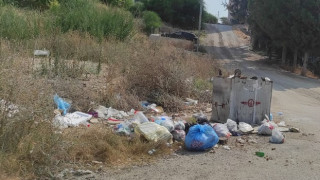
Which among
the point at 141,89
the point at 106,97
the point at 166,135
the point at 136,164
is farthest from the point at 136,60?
the point at 136,164

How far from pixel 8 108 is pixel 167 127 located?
2621 mm

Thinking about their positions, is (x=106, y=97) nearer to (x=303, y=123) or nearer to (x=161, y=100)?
(x=161, y=100)

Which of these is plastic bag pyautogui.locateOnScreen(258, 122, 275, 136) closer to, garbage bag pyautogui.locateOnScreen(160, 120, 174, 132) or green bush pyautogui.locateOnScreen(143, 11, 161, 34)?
garbage bag pyautogui.locateOnScreen(160, 120, 174, 132)

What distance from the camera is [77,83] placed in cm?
869

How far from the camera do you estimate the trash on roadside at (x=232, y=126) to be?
726cm

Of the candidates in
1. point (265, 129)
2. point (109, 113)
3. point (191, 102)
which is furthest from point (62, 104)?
point (265, 129)

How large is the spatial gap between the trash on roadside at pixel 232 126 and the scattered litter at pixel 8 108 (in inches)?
150

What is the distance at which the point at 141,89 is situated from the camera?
952 cm

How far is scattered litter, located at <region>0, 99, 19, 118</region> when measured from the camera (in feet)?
16.1

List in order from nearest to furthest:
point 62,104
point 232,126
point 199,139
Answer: point 199,139 → point 232,126 → point 62,104

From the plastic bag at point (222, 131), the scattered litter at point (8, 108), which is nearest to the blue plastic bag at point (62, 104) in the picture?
the scattered litter at point (8, 108)

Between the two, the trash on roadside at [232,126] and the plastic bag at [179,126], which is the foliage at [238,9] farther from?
the plastic bag at [179,126]

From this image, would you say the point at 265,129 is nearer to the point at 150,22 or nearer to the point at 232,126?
the point at 232,126

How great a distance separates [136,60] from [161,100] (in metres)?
1.40
